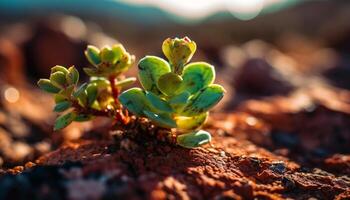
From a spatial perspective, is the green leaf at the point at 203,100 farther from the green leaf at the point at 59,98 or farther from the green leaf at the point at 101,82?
the green leaf at the point at 59,98

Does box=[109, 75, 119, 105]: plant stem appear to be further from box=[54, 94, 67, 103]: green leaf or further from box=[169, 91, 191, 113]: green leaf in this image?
box=[169, 91, 191, 113]: green leaf

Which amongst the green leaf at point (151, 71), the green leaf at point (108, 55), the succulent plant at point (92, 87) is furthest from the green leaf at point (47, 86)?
the green leaf at point (151, 71)

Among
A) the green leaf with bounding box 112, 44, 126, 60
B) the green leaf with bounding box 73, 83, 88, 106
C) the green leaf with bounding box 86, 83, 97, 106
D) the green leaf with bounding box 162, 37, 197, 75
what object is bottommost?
the green leaf with bounding box 73, 83, 88, 106

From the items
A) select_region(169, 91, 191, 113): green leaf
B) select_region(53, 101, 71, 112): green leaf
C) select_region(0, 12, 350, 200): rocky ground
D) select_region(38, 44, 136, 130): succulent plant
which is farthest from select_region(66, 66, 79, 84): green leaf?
select_region(169, 91, 191, 113): green leaf

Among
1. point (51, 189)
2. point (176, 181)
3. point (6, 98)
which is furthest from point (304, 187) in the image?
point (6, 98)

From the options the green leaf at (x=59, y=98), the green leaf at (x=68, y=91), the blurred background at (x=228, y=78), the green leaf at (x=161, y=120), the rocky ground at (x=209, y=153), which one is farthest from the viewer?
the blurred background at (x=228, y=78)
